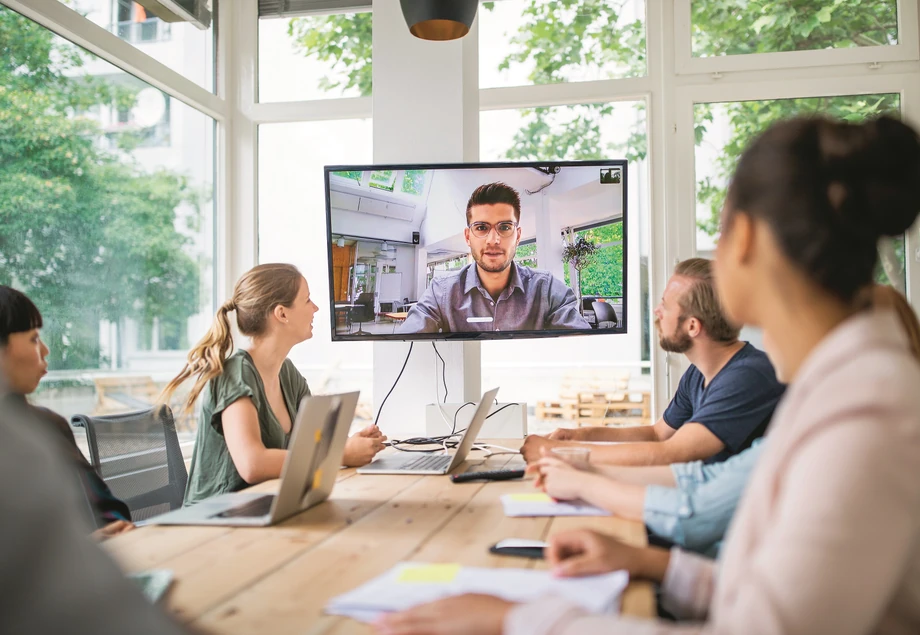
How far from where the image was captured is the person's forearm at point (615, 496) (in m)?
1.51

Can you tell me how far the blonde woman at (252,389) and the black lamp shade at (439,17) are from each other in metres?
0.89

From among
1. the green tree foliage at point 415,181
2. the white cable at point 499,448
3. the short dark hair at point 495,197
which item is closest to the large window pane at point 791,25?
the short dark hair at point 495,197

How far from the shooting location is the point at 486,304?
10.7 feet

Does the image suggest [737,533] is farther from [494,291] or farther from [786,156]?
[494,291]

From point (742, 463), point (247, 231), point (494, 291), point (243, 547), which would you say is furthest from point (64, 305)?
point (742, 463)

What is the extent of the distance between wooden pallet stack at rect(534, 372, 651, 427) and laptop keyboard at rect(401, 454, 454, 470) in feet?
5.55

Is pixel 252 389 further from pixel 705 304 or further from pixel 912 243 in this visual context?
pixel 912 243

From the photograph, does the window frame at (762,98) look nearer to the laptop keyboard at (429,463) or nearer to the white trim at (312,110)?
the white trim at (312,110)

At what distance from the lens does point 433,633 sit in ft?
2.92

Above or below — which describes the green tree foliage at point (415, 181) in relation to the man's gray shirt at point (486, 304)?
above

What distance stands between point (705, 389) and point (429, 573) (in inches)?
57.2

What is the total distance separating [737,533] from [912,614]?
211 millimetres

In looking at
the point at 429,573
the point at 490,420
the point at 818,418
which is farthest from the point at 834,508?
the point at 490,420

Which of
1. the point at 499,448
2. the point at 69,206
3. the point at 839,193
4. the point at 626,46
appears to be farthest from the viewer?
the point at 626,46
